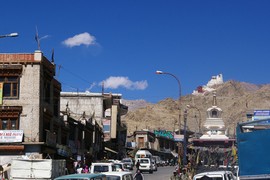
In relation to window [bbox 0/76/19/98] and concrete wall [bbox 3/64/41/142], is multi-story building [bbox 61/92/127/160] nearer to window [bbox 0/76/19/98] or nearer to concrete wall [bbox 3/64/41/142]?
window [bbox 0/76/19/98]

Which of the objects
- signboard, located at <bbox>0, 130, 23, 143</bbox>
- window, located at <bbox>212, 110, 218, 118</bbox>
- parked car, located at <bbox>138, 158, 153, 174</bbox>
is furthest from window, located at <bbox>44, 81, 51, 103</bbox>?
window, located at <bbox>212, 110, 218, 118</bbox>

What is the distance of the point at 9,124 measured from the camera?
41.3 metres

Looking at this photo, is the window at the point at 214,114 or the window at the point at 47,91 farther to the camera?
the window at the point at 214,114

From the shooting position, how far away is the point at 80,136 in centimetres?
5666

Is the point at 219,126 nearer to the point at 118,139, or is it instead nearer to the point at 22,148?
the point at 118,139

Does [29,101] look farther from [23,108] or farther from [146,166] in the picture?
[146,166]

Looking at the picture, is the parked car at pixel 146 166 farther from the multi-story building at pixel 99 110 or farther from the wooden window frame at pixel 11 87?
the wooden window frame at pixel 11 87

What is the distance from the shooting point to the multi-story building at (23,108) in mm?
40781

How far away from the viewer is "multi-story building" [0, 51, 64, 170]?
134ft

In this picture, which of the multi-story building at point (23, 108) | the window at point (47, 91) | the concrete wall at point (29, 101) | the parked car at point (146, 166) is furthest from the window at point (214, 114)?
the concrete wall at point (29, 101)

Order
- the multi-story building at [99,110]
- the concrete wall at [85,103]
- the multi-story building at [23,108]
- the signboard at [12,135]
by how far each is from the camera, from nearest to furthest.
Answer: the signboard at [12,135]
the multi-story building at [23,108]
the multi-story building at [99,110]
the concrete wall at [85,103]

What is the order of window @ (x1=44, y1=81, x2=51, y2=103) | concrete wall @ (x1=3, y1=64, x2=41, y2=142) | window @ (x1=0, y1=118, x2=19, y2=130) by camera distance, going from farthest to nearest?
window @ (x1=44, y1=81, x2=51, y2=103)
window @ (x1=0, y1=118, x2=19, y2=130)
concrete wall @ (x1=3, y1=64, x2=41, y2=142)

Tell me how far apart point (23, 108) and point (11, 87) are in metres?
2.05

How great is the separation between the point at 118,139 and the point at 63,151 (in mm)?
37856
